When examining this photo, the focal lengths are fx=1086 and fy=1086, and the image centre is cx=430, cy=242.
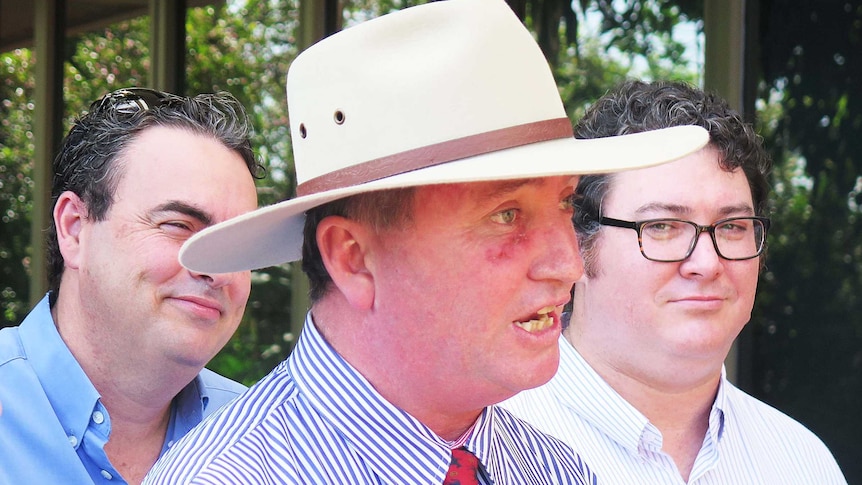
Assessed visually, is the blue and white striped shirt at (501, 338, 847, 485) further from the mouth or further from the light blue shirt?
the light blue shirt

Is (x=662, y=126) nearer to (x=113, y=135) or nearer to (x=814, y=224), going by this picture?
(x=113, y=135)

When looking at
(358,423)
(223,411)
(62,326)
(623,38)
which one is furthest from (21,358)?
(623,38)

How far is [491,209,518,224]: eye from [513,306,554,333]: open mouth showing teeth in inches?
5.2

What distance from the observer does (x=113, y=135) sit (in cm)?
246

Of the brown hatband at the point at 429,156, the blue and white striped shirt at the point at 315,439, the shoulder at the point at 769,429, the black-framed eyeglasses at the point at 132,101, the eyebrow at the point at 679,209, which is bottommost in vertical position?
the shoulder at the point at 769,429

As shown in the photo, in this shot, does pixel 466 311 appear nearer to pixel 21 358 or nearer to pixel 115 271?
pixel 115 271

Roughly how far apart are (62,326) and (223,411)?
962 mm


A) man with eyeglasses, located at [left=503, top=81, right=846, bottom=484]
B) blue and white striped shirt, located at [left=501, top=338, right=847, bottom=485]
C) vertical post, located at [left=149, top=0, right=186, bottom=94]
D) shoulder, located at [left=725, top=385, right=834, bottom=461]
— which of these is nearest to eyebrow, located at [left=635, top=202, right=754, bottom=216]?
man with eyeglasses, located at [left=503, top=81, right=846, bottom=484]

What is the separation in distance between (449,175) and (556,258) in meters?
0.21

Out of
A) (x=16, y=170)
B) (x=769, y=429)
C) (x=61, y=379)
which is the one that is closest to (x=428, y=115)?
(x=61, y=379)

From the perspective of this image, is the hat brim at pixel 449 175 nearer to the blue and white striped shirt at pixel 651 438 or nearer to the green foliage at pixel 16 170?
the blue and white striped shirt at pixel 651 438

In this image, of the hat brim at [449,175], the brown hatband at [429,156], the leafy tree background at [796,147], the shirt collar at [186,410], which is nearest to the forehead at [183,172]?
the shirt collar at [186,410]

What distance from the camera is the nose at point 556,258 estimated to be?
1495 millimetres

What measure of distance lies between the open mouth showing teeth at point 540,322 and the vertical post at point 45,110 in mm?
5182
